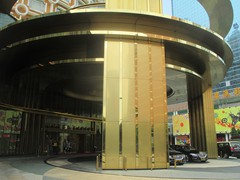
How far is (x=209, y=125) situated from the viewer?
81.3 ft

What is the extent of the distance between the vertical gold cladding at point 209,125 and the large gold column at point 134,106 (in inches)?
432

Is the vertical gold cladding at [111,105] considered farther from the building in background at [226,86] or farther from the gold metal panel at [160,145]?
the building in background at [226,86]

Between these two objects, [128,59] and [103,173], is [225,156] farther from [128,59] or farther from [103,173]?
[103,173]

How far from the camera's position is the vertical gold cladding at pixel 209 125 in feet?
79.2

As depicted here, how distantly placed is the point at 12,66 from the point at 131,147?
1357cm

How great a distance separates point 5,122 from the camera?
2391 centimetres

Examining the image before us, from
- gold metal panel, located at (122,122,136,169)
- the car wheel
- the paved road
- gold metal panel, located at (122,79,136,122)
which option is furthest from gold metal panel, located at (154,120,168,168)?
the car wheel

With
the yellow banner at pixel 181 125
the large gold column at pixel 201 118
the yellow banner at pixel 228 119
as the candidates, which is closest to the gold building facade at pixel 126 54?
Answer: the large gold column at pixel 201 118

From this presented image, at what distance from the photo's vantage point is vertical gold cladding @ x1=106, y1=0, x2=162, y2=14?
1662 cm

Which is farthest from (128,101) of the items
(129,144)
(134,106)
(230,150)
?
(230,150)

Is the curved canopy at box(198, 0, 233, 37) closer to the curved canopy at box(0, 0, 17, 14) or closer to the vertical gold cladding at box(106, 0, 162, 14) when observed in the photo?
the vertical gold cladding at box(106, 0, 162, 14)

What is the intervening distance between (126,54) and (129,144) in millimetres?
5566

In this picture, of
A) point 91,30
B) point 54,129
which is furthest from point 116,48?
point 54,129

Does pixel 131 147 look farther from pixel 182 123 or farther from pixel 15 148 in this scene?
pixel 182 123
